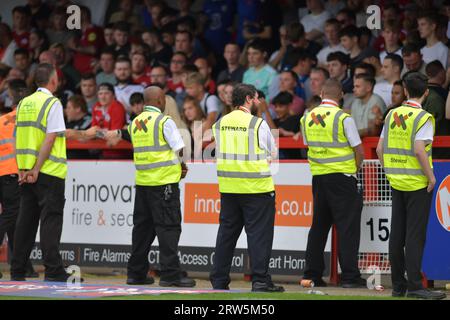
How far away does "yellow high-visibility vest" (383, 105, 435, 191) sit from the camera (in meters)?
11.8

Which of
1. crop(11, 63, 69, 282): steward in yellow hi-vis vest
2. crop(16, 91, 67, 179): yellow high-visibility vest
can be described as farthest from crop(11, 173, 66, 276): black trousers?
crop(16, 91, 67, 179): yellow high-visibility vest

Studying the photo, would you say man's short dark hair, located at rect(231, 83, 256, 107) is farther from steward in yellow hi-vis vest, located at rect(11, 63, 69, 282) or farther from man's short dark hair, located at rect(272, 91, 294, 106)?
man's short dark hair, located at rect(272, 91, 294, 106)

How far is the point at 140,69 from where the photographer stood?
1806 centimetres

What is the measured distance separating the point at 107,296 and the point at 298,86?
6.23 m

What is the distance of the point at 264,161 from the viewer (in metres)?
12.2

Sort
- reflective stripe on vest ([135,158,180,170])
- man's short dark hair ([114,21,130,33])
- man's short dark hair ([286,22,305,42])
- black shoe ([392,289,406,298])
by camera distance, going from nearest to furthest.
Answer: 1. black shoe ([392,289,406,298])
2. reflective stripe on vest ([135,158,180,170])
3. man's short dark hair ([286,22,305,42])
4. man's short dark hair ([114,21,130,33])

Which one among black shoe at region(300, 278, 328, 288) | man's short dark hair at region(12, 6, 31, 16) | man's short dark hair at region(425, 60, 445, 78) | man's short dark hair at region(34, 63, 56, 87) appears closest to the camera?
man's short dark hair at region(34, 63, 56, 87)

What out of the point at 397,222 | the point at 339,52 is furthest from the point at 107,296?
the point at 339,52

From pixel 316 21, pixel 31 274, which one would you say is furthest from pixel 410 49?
pixel 31 274

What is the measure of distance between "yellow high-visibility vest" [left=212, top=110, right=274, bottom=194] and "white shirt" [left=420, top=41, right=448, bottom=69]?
4232 mm

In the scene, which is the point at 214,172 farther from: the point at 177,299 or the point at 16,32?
the point at 16,32

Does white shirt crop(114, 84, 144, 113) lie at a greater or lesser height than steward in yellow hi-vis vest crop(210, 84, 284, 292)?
greater

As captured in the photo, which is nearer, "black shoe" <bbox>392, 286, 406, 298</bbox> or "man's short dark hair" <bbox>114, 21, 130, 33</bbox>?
"black shoe" <bbox>392, 286, 406, 298</bbox>

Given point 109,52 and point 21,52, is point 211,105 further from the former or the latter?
point 21,52
